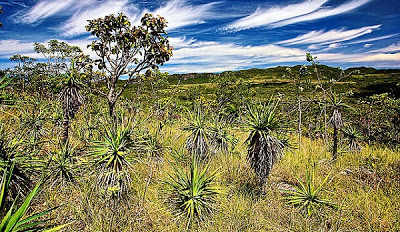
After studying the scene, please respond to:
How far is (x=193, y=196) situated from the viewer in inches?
132

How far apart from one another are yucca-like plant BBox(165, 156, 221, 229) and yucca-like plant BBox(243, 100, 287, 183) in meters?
1.32

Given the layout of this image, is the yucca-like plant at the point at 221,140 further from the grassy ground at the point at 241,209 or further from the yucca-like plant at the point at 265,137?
the yucca-like plant at the point at 265,137

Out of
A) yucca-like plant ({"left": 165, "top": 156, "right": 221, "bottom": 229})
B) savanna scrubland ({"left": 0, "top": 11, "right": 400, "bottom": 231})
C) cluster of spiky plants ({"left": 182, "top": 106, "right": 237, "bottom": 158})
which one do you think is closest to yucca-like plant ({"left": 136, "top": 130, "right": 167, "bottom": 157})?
savanna scrubland ({"left": 0, "top": 11, "right": 400, "bottom": 231})

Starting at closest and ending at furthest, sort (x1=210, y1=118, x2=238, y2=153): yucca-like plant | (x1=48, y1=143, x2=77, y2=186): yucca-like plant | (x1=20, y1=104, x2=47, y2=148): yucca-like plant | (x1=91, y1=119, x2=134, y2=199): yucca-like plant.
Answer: (x1=91, y1=119, x2=134, y2=199): yucca-like plant → (x1=48, y1=143, x2=77, y2=186): yucca-like plant → (x1=20, y1=104, x2=47, y2=148): yucca-like plant → (x1=210, y1=118, x2=238, y2=153): yucca-like plant

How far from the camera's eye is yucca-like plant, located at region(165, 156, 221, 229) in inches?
132

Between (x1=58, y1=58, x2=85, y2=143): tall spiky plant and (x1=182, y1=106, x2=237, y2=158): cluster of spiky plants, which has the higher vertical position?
(x1=58, y1=58, x2=85, y2=143): tall spiky plant

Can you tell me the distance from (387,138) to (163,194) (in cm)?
1293

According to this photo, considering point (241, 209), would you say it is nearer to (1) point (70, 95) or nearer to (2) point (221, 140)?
(2) point (221, 140)

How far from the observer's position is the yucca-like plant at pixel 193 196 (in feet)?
11.0

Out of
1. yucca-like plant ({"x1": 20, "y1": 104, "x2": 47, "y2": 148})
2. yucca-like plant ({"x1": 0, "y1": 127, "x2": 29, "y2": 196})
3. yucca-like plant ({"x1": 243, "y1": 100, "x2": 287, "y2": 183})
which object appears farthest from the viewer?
yucca-like plant ({"x1": 20, "y1": 104, "x2": 47, "y2": 148})

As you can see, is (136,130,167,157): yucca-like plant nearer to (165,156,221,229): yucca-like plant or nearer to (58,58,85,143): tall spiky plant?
(165,156,221,229): yucca-like plant

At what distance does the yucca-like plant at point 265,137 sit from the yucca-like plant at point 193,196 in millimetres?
1322

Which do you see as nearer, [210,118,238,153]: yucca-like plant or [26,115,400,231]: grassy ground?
[26,115,400,231]: grassy ground

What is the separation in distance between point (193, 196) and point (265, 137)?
5.87ft
